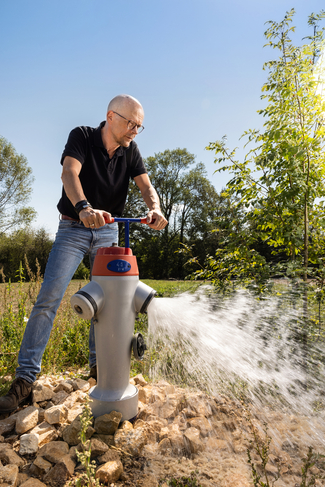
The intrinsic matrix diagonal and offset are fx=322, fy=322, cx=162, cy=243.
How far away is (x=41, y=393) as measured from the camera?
197 centimetres

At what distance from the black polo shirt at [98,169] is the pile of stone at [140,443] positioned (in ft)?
4.03

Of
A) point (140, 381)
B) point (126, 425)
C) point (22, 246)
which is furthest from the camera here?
point (22, 246)

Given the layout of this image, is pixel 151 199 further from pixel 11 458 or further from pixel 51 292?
pixel 11 458

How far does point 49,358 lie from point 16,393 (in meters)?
0.70

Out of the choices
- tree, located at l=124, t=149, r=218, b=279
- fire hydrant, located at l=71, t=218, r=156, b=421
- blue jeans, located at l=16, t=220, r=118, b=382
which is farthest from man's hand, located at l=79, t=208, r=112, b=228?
tree, located at l=124, t=149, r=218, b=279

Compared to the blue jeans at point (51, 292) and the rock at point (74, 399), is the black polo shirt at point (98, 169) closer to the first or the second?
the blue jeans at point (51, 292)

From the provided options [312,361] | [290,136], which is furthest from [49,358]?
[290,136]

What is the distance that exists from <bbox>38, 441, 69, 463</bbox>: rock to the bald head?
71.1 inches

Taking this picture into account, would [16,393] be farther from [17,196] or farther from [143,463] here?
[17,196]

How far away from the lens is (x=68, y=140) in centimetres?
205

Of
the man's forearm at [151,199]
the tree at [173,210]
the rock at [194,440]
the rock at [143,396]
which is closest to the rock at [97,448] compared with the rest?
the rock at [194,440]

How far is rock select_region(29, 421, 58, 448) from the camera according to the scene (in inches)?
62.7

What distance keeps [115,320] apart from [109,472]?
631 mm

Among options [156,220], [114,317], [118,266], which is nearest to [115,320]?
[114,317]
